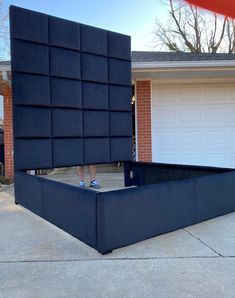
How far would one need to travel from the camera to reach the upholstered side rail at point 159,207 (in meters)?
2.96

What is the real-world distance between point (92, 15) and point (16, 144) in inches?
213

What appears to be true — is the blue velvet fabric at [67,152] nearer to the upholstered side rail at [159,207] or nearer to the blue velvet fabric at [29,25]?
the blue velvet fabric at [29,25]

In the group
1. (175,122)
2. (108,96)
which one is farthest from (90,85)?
(175,122)

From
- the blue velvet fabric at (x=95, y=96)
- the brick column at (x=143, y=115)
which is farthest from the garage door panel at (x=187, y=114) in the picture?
the blue velvet fabric at (x=95, y=96)

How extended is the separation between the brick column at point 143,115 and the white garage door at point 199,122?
425 mm

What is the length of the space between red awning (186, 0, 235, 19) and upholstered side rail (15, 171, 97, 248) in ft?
6.24

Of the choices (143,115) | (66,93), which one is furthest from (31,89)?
(143,115)

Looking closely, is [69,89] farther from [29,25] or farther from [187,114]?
[187,114]

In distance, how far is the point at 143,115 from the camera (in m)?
7.71

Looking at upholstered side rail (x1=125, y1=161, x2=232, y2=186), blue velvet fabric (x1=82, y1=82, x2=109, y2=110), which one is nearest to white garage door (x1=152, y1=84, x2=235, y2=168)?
upholstered side rail (x1=125, y1=161, x2=232, y2=186)

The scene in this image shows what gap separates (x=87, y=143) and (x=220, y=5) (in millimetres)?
4530

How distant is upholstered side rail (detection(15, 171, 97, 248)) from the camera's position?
3.03 meters

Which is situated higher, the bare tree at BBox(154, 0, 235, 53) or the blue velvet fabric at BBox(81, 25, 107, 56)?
the bare tree at BBox(154, 0, 235, 53)

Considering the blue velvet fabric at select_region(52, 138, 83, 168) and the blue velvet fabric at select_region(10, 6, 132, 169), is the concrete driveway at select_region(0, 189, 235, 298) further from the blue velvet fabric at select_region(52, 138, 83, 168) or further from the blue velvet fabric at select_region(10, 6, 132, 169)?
the blue velvet fabric at select_region(10, 6, 132, 169)
